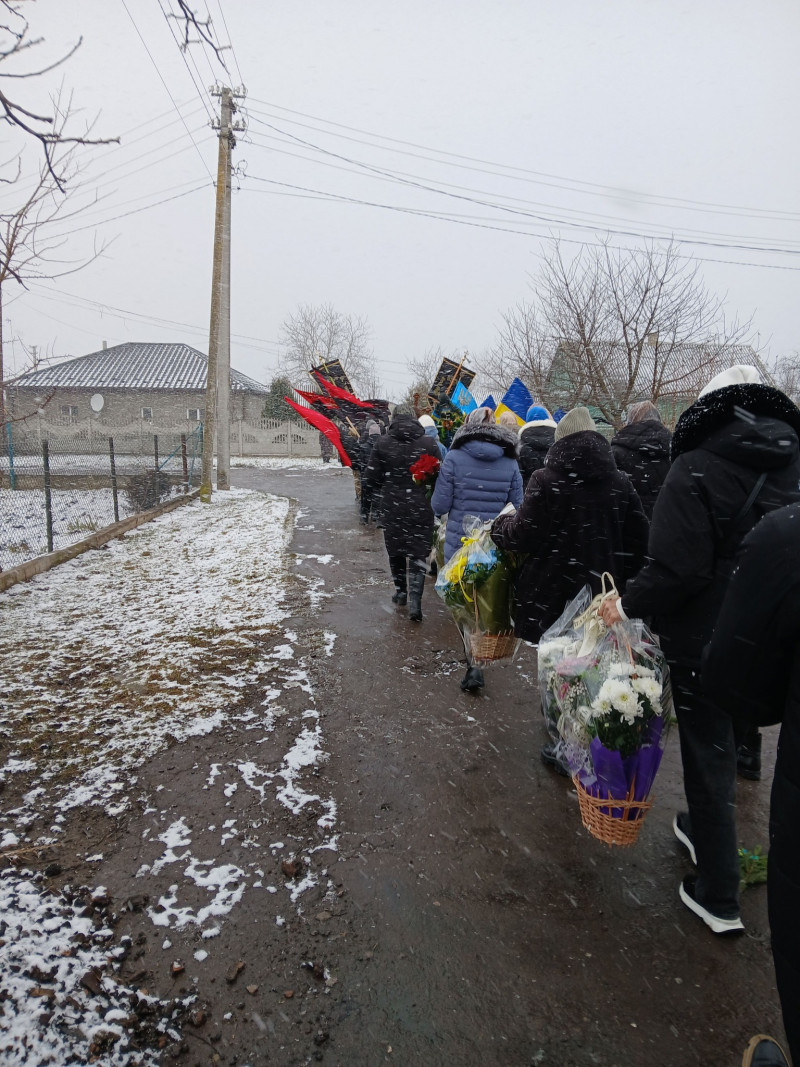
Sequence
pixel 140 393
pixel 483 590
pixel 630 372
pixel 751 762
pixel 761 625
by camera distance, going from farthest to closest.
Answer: pixel 140 393 < pixel 630 372 < pixel 483 590 < pixel 751 762 < pixel 761 625

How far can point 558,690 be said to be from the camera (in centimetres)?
261

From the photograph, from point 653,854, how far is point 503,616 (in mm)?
1369

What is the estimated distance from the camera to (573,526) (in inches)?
126

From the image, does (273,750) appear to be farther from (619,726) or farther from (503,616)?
(619,726)

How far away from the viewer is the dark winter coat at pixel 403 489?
605 centimetres

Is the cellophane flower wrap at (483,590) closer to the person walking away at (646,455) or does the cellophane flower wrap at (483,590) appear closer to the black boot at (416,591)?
the person walking away at (646,455)

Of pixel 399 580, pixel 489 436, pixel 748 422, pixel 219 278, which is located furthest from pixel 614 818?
pixel 219 278

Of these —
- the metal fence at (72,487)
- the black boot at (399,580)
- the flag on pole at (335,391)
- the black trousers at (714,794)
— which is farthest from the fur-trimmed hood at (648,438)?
the flag on pole at (335,391)

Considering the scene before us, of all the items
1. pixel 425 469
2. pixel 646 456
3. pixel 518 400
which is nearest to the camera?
pixel 646 456

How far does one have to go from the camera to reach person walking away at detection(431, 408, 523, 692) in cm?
484

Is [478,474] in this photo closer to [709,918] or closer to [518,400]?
[709,918]

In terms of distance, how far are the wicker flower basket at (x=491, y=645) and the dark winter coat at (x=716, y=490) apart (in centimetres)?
143

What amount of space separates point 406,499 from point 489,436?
4.80 ft

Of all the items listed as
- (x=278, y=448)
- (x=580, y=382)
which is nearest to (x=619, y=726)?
(x=580, y=382)
